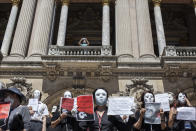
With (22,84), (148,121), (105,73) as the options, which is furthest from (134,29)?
(148,121)

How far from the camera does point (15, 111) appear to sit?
5.18 meters

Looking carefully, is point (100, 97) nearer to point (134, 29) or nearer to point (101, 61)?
point (101, 61)

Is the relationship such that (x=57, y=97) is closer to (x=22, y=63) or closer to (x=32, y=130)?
(x=22, y=63)

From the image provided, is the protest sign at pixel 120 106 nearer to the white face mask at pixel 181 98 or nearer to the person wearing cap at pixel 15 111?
the white face mask at pixel 181 98

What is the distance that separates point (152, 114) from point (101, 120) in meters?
1.27

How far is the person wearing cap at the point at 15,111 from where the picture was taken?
4645 millimetres

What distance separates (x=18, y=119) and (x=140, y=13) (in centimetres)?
1342

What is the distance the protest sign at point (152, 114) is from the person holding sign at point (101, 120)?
2.20ft

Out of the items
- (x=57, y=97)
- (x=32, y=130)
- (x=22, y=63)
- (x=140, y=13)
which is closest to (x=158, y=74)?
(x=140, y=13)

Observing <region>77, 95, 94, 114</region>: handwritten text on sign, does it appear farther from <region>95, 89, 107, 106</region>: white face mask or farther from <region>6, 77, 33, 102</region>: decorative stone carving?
<region>6, 77, 33, 102</region>: decorative stone carving

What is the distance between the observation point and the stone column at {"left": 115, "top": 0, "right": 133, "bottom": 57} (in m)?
15.1

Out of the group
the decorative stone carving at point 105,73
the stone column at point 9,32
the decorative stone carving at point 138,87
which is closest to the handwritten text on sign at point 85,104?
the decorative stone carving at point 105,73

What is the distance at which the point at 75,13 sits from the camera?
875 inches

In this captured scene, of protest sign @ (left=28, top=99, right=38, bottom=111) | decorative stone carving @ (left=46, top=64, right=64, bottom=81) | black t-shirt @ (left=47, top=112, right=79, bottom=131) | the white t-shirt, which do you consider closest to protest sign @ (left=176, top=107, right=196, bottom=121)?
black t-shirt @ (left=47, top=112, right=79, bottom=131)
